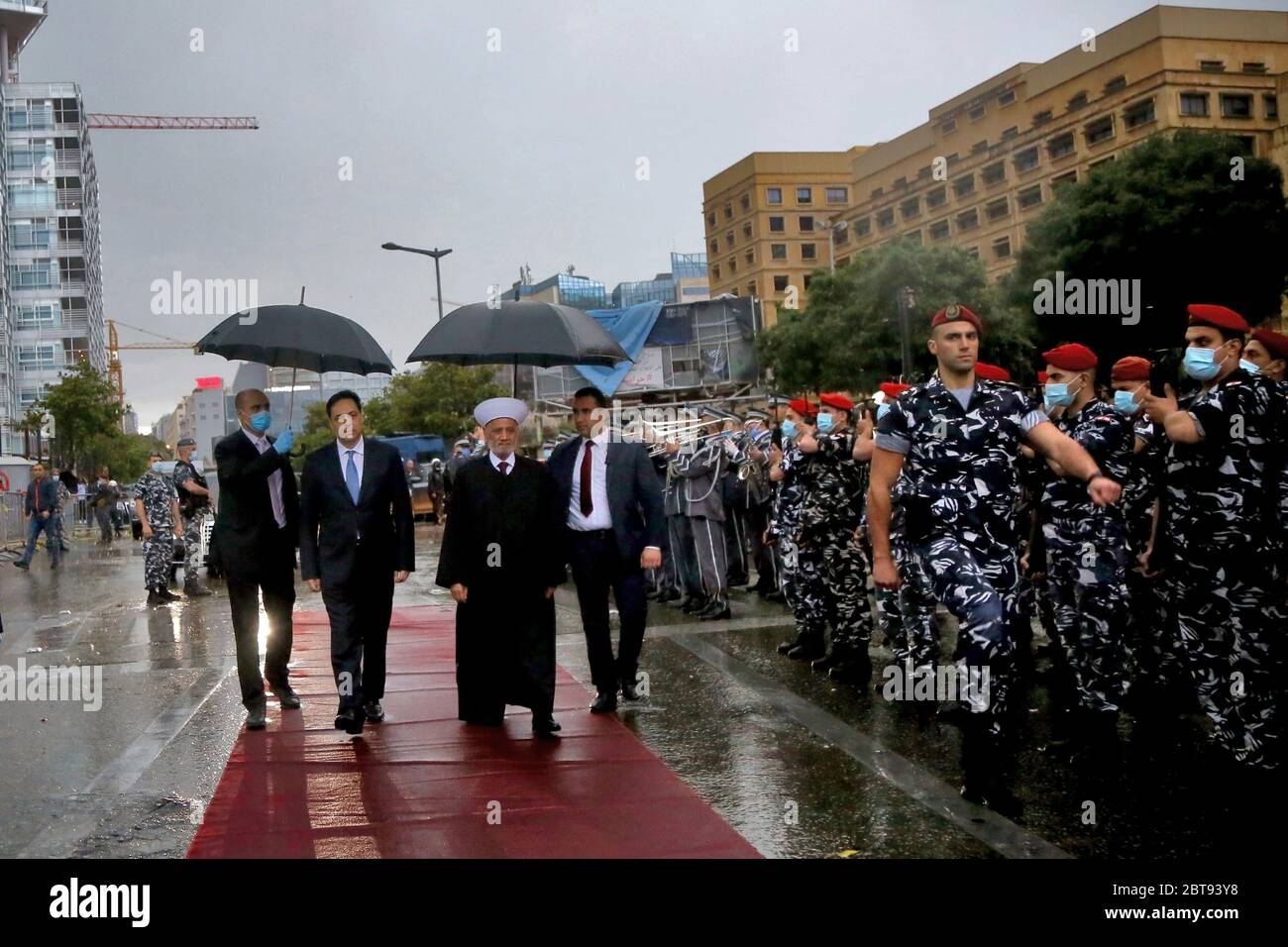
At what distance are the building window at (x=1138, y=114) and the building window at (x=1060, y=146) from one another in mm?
3798

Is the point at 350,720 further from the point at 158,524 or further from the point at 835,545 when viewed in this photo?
the point at 158,524

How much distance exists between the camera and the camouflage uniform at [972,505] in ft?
16.8

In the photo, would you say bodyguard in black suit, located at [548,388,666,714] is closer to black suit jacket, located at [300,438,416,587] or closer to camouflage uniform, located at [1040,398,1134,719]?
black suit jacket, located at [300,438,416,587]

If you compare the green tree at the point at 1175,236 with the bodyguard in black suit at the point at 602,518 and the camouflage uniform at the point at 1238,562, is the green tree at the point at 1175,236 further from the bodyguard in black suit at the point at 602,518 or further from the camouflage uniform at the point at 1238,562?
the camouflage uniform at the point at 1238,562

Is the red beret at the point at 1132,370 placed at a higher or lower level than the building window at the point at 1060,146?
lower

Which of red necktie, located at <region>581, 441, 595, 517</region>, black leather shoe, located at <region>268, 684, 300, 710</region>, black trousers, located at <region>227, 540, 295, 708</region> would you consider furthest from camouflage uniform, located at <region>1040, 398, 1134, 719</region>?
black leather shoe, located at <region>268, 684, 300, 710</region>

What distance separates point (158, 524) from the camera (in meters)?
15.4

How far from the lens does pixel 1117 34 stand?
188 feet

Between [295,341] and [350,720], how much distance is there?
95.6 inches

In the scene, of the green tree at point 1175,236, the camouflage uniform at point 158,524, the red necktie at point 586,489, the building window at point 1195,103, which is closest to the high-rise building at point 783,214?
the building window at point 1195,103

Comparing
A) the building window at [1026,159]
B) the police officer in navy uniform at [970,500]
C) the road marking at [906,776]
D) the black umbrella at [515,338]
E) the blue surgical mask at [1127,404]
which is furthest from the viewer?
the building window at [1026,159]

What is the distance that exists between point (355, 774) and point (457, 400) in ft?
169

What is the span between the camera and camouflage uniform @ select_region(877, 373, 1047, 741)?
513 cm

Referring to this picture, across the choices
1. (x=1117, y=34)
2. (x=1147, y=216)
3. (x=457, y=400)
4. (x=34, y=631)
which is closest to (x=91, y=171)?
(x=457, y=400)
